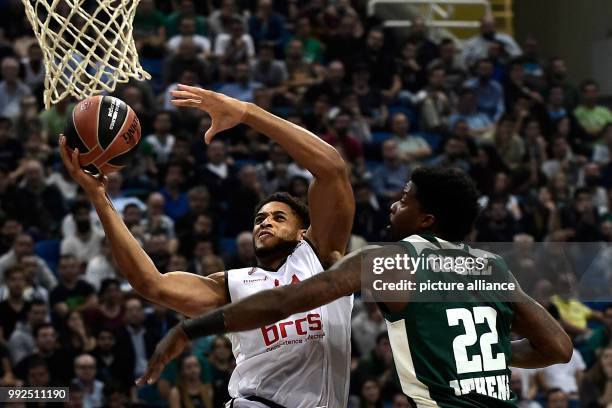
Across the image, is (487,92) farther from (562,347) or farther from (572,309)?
(562,347)

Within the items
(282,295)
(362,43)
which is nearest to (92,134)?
(282,295)

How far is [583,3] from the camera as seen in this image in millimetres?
16500

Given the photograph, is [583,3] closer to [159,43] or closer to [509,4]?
[509,4]

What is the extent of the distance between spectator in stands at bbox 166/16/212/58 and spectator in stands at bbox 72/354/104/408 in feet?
16.0

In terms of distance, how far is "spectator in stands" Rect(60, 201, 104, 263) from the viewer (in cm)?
1038

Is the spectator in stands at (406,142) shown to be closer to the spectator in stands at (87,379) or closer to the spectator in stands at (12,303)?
the spectator in stands at (12,303)

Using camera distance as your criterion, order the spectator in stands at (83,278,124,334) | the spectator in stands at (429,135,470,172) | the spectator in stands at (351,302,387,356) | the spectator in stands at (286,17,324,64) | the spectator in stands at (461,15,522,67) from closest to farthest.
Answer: the spectator in stands at (83,278,124,334) → the spectator in stands at (351,302,387,356) → the spectator in stands at (429,135,470,172) → the spectator in stands at (286,17,324,64) → the spectator in stands at (461,15,522,67)

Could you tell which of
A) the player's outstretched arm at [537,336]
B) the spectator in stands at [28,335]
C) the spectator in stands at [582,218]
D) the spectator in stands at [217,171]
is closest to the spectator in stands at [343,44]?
the spectator in stands at [217,171]

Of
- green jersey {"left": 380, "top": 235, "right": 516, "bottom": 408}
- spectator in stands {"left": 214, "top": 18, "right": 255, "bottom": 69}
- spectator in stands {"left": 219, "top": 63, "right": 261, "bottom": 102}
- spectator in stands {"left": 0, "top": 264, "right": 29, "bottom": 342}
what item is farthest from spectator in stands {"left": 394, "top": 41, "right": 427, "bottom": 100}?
green jersey {"left": 380, "top": 235, "right": 516, "bottom": 408}

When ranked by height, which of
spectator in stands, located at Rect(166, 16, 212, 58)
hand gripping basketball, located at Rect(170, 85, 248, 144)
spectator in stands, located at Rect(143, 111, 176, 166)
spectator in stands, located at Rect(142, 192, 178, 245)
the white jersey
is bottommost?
spectator in stands, located at Rect(142, 192, 178, 245)

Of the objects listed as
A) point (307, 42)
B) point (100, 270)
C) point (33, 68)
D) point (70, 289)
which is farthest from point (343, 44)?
point (70, 289)

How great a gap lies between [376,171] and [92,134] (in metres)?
7.93

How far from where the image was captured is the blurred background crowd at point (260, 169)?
9469 mm

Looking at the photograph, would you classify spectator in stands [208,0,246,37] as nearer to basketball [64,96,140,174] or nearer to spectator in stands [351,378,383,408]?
spectator in stands [351,378,383,408]
